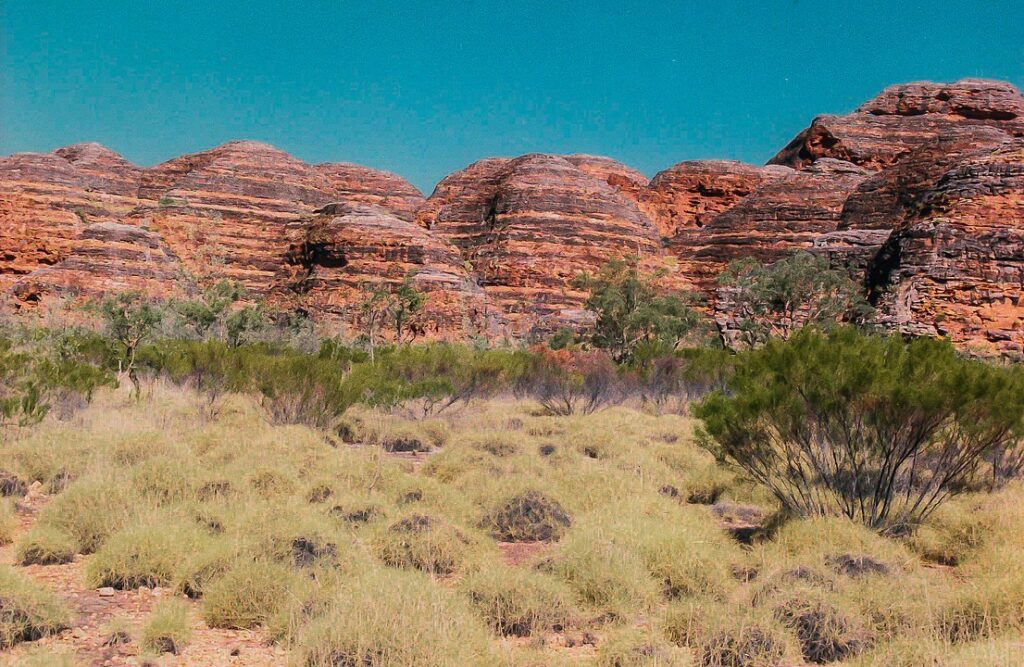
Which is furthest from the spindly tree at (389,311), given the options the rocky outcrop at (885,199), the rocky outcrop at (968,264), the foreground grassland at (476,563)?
the foreground grassland at (476,563)

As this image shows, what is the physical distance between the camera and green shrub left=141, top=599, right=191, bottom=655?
4762mm

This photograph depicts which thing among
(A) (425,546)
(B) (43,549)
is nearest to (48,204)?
(B) (43,549)

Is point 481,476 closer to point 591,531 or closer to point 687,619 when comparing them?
point 591,531

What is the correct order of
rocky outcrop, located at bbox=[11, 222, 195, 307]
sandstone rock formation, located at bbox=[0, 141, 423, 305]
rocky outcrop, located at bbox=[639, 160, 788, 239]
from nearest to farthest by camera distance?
rocky outcrop, located at bbox=[11, 222, 195, 307] → sandstone rock formation, located at bbox=[0, 141, 423, 305] → rocky outcrop, located at bbox=[639, 160, 788, 239]

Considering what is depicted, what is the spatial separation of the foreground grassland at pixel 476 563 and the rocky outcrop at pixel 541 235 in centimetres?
3218

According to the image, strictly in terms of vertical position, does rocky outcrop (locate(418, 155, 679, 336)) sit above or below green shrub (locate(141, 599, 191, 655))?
above

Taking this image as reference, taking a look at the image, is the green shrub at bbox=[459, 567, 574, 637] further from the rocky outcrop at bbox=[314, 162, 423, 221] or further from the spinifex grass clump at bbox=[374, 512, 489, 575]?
the rocky outcrop at bbox=[314, 162, 423, 221]

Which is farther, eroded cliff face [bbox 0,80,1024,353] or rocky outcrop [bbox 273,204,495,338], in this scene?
rocky outcrop [bbox 273,204,495,338]

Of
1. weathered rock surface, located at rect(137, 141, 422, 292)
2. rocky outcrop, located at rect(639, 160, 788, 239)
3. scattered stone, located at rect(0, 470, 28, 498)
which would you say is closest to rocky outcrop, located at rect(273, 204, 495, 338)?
weathered rock surface, located at rect(137, 141, 422, 292)

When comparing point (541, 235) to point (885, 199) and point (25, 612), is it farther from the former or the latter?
point (25, 612)

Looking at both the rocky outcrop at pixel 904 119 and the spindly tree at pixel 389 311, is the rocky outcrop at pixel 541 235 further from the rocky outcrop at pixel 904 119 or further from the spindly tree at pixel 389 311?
the rocky outcrop at pixel 904 119

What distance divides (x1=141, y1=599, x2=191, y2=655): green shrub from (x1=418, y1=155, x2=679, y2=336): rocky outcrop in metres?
36.0

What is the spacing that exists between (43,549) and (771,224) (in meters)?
46.7

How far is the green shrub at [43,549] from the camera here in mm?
6305
